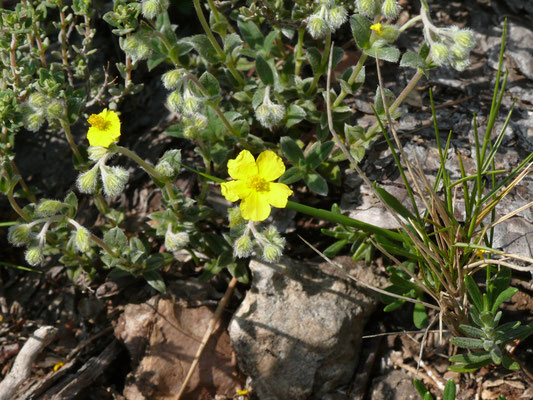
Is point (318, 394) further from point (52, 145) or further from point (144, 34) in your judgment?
point (52, 145)

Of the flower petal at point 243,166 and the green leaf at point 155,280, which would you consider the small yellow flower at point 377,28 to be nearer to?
the flower petal at point 243,166

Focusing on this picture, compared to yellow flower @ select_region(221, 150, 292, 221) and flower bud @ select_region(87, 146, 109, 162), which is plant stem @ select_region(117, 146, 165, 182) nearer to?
flower bud @ select_region(87, 146, 109, 162)

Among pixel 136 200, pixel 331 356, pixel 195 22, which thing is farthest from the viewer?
pixel 195 22

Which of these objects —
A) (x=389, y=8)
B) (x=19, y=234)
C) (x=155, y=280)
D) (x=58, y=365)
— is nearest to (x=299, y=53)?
(x=389, y=8)

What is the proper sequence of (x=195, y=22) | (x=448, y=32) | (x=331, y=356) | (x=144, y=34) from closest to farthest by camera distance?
(x=448, y=32) < (x=144, y=34) < (x=331, y=356) < (x=195, y=22)

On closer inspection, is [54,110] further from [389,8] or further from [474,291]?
[474,291]

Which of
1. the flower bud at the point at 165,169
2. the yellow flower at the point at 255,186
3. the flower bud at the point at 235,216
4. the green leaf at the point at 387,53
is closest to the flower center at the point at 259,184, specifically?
the yellow flower at the point at 255,186

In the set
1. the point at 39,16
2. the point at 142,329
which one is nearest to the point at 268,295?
the point at 142,329
